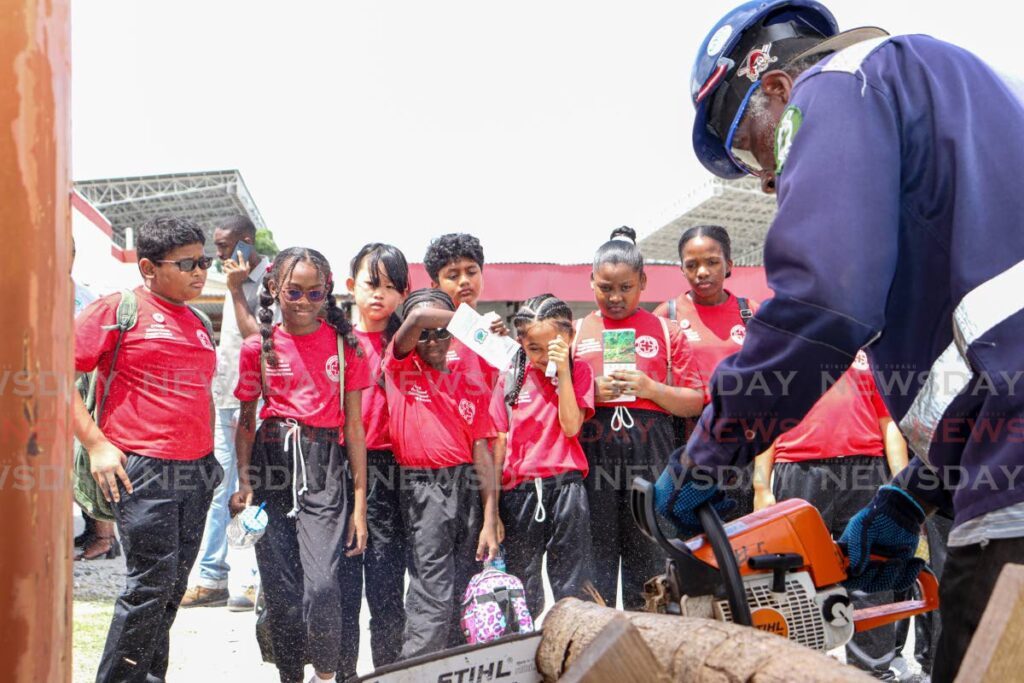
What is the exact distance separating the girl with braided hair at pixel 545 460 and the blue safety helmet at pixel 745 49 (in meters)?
2.40

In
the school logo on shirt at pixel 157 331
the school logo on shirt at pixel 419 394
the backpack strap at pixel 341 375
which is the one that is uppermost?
the school logo on shirt at pixel 157 331

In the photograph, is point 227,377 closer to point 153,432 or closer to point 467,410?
point 153,432

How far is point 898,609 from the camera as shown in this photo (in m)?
1.82

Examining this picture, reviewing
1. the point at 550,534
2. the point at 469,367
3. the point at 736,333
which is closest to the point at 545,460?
the point at 550,534

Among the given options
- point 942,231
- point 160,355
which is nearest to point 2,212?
point 942,231

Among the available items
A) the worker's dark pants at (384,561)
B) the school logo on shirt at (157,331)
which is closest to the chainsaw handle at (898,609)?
the worker's dark pants at (384,561)

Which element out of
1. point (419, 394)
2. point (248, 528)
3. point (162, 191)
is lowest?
point (248, 528)

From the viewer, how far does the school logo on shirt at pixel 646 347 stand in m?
4.59

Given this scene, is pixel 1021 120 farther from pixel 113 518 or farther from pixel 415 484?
pixel 113 518

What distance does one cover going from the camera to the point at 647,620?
1.47m

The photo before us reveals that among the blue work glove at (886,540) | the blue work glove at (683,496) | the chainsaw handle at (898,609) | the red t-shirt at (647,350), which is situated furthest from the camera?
the red t-shirt at (647,350)

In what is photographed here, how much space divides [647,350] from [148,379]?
238 centimetres

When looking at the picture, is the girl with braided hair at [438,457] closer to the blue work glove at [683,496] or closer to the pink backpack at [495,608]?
the pink backpack at [495,608]

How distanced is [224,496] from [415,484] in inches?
90.5
